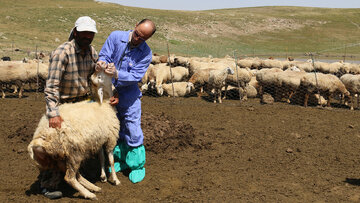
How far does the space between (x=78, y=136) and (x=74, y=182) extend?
22.9 inches

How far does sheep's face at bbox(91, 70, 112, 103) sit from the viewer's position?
13.1 ft

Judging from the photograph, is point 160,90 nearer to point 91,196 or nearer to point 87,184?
point 87,184

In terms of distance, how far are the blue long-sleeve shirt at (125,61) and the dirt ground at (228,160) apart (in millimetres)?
1308

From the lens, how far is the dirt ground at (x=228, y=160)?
434 cm

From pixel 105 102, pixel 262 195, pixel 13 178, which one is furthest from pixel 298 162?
pixel 13 178

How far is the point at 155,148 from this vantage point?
598cm

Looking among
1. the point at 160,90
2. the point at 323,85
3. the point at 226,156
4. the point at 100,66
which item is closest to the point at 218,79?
the point at 160,90

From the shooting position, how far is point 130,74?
419cm

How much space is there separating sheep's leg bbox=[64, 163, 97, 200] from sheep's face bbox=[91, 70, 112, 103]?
0.96 meters

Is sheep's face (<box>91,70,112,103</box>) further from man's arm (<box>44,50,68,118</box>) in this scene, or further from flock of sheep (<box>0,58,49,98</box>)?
flock of sheep (<box>0,58,49,98</box>)

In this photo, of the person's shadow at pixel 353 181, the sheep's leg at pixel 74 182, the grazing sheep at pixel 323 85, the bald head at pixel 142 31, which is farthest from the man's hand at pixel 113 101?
the grazing sheep at pixel 323 85

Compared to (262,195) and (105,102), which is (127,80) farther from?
(262,195)

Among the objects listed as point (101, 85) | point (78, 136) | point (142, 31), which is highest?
point (142, 31)

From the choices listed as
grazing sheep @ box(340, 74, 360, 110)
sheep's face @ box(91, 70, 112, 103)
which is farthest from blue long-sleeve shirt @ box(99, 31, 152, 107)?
grazing sheep @ box(340, 74, 360, 110)
